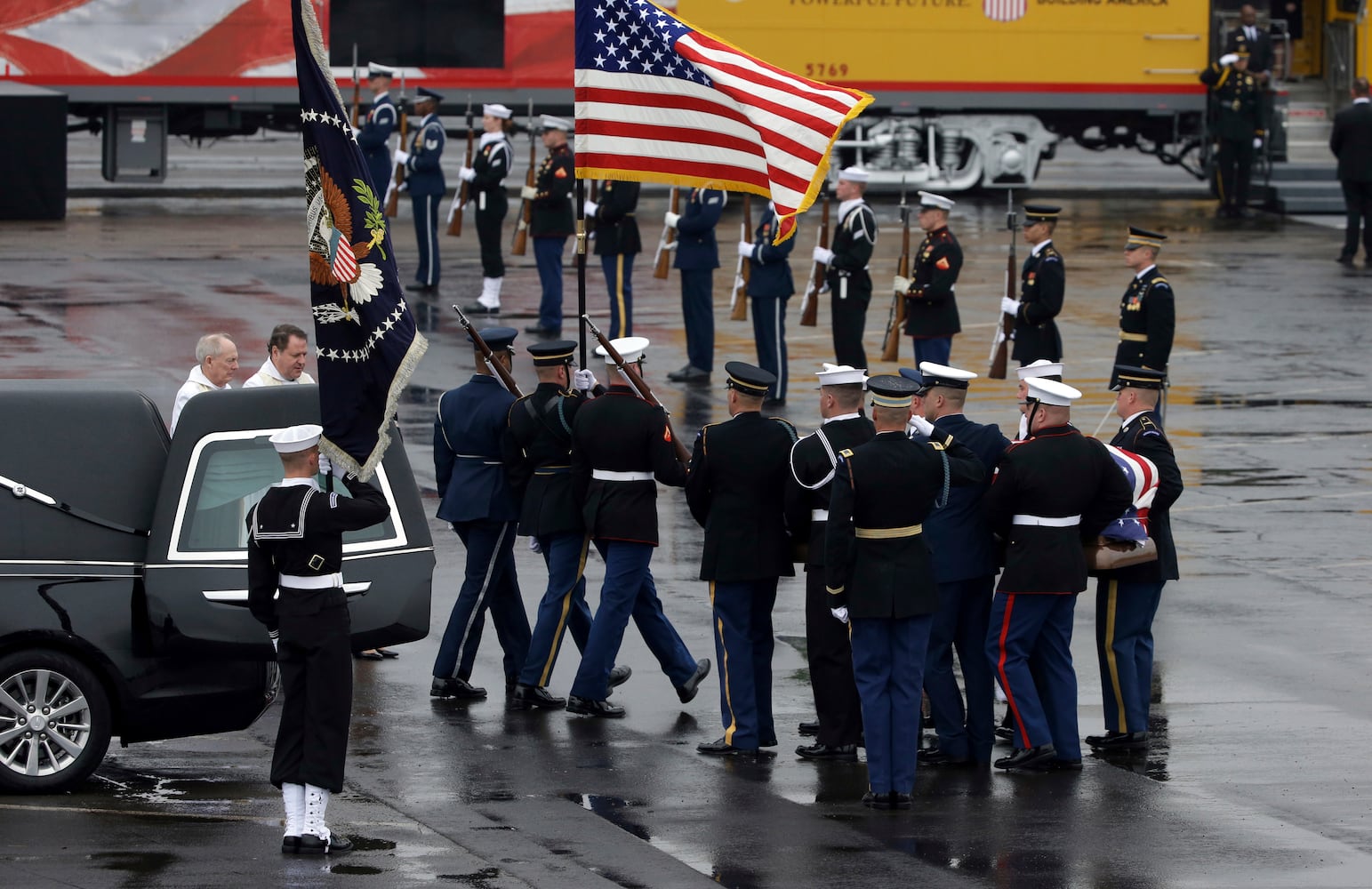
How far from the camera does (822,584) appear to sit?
9180 mm

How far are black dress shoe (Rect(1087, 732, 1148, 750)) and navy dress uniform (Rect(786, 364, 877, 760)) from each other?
1056 millimetres

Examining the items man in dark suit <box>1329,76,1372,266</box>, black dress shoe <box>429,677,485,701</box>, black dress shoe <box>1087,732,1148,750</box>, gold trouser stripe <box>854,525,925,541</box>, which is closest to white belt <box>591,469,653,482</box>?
black dress shoe <box>429,677,485,701</box>

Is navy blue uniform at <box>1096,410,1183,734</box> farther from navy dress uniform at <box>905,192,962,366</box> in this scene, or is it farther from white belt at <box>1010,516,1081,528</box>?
navy dress uniform at <box>905,192,962,366</box>

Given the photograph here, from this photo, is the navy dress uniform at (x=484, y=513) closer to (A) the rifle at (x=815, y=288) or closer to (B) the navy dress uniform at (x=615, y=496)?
(B) the navy dress uniform at (x=615, y=496)

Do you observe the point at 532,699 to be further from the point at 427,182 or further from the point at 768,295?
the point at 427,182

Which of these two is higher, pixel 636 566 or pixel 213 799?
pixel 636 566

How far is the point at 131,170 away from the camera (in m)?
30.2

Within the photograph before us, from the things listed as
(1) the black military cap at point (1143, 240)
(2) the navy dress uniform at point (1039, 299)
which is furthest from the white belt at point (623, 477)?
(2) the navy dress uniform at point (1039, 299)

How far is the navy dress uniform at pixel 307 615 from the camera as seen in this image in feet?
25.5

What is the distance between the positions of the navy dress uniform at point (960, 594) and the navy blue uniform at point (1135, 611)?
571 mm

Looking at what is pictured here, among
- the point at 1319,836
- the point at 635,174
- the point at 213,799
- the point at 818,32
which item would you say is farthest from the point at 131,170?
the point at 1319,836

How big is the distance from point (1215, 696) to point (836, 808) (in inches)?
95.0

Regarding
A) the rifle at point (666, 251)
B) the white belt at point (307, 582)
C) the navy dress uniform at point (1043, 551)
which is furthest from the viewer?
the rifle at point (666, 251)

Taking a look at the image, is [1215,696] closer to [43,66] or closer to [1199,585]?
[1199,585]
